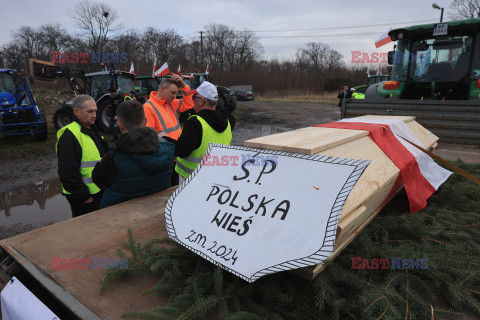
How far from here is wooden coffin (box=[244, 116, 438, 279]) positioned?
135cm

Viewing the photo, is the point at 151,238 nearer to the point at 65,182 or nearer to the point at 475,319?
the point at 65,182

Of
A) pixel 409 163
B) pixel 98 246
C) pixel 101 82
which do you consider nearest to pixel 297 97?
pixel 101 82

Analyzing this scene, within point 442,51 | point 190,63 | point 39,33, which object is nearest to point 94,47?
point 39,33

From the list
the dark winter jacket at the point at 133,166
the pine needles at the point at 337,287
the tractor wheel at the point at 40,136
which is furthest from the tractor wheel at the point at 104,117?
the pine needles at the point at 337,287

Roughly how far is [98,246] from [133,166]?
2.27ft

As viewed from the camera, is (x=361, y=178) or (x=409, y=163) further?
(x=409, y=163)

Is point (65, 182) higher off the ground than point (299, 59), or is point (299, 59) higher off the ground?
point (299, 59)

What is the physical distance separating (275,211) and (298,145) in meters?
0.48

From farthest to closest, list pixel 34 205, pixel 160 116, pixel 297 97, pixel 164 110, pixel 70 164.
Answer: pixel 297 97
pixel 34 205
pixel 164 110
pixel 160 116
pixel 70 164

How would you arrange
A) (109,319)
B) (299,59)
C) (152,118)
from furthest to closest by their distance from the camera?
(299,59) → (152,118) → (109,319)

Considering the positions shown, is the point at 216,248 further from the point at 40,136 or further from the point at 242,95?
the point at 242,95

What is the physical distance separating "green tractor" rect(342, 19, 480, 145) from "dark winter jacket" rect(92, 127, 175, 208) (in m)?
4.83

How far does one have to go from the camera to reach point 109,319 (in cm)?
113

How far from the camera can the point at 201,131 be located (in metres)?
2.67
